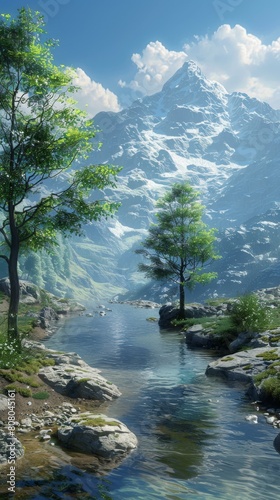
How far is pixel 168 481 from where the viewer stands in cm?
1134

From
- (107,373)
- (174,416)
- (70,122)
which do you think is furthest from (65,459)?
(70,122)

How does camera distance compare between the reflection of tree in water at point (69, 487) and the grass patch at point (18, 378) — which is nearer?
the reflection of tree in water at point (69, 487)

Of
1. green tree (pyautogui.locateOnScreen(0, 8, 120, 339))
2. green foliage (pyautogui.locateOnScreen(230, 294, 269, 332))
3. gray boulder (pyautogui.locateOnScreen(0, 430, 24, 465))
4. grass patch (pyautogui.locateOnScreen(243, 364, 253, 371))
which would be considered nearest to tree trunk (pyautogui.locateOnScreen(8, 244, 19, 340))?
green tree (pyautogui.locateOnScreen(0, 8, 120, 339))

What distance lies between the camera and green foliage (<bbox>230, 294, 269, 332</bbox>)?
32.3 metres

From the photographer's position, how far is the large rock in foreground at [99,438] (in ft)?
43.2

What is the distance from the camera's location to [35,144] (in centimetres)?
2167

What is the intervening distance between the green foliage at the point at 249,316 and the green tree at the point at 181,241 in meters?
15.9

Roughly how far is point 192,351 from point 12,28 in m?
26.6

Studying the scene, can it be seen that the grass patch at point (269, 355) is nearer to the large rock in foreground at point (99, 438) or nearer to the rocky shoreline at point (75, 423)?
the rocky shoreline at point (75, 423)

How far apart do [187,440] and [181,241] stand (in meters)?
40.1

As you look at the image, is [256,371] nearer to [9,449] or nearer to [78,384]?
[78,384]

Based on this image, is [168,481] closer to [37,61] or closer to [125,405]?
[125,405]

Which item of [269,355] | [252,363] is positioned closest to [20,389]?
[252,363]

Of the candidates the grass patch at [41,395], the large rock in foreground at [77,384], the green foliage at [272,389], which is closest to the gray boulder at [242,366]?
the green foliage at [272,389]
